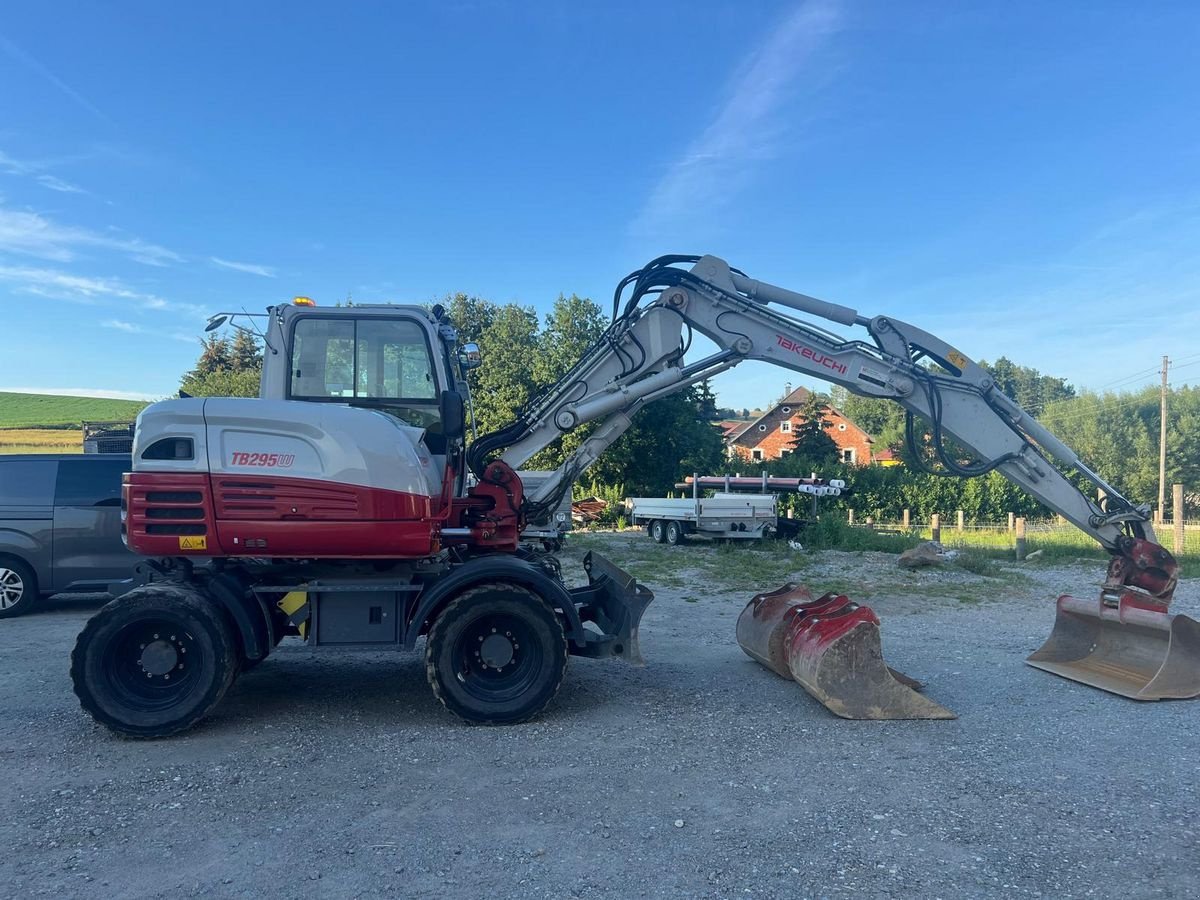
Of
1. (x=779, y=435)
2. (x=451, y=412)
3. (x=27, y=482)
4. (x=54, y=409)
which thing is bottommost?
(x=27, y=482)

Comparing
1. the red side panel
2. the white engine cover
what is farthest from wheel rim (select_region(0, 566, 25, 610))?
the white engine cover

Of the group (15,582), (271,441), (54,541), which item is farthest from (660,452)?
(271,441)

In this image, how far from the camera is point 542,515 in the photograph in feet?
25.4

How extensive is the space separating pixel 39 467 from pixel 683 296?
8.53m

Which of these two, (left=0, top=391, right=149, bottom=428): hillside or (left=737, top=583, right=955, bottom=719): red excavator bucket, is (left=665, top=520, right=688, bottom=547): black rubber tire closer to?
(left=737, top=583, right=955, bottom=719): red excavator bucket

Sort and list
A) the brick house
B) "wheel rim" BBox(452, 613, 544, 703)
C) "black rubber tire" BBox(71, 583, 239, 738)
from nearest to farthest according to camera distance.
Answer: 1. "black rubber tire" BBox(71, 583, 239, 738)
2. "wheel rim" BBox(452, 613, 544, 703)
3. the brick house

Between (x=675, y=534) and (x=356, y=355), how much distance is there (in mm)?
16647

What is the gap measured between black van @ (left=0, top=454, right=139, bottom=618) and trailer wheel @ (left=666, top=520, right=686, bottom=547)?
48.0 ft

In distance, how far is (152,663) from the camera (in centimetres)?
607

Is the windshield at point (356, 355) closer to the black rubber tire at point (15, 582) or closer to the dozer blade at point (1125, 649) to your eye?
the black rubber tire at point (15, 582)

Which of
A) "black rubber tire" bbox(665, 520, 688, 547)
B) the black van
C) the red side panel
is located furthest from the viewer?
"black rubber tire" bbox(665, 520, 688, 547)

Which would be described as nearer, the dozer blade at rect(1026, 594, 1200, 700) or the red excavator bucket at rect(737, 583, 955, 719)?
the red excavator bucket at rect(737, 583, 955, 719)

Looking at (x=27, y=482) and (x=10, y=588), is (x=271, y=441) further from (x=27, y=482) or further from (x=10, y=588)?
(x=10, y=588)

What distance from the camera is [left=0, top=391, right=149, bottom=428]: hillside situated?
42.3 metres
